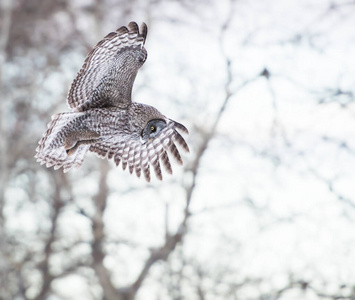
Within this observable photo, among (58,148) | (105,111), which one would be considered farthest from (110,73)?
(58,148)

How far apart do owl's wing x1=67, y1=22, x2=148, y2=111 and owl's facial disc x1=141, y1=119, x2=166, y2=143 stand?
0.11 m

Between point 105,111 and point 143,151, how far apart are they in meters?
0.19

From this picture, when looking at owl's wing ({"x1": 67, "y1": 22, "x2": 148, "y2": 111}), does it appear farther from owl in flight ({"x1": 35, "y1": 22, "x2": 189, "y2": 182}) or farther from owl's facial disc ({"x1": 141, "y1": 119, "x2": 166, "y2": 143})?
owl's facial disc ({"x1": 141, "y1": 119, "x2": 166, "y2": 143})

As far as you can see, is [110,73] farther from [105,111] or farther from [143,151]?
[143,151]

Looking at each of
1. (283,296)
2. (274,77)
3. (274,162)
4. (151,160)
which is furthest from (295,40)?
(151,160)

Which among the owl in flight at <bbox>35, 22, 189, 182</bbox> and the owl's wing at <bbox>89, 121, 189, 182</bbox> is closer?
the owl in flight at <bbox>35, 22, 189, 182</bbox>

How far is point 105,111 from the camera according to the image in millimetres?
1170

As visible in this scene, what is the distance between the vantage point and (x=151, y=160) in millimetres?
1312

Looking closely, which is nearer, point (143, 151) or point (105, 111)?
point (105, 111)

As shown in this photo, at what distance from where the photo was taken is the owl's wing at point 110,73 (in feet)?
3.88

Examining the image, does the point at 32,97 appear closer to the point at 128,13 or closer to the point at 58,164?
the point at 128,13

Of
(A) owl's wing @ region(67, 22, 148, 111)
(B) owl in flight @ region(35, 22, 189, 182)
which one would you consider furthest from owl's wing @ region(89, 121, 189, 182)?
(A) owl's wing @ region(67, 22, 148, 111)

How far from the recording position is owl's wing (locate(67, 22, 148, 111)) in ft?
3.88

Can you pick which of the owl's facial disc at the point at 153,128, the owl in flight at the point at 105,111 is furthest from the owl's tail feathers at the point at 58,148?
the owl's facial disc at the point at 153,128
